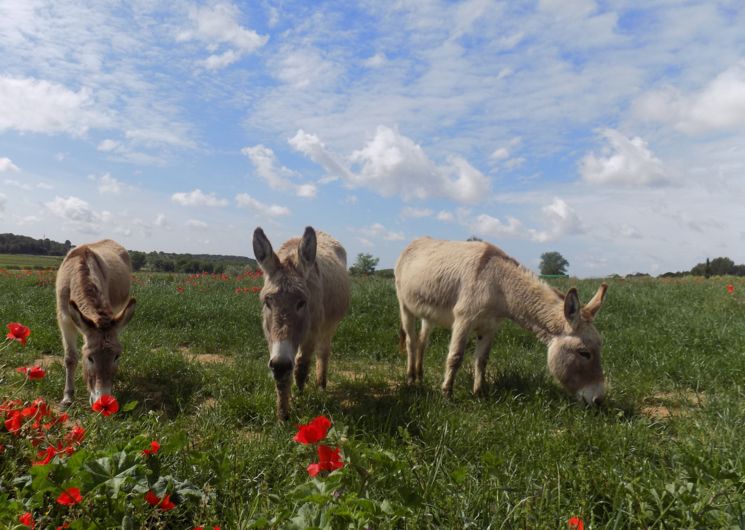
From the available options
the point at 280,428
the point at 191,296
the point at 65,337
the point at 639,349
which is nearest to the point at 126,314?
the point at 65,337

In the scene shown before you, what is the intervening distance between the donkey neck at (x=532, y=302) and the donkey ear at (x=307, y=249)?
2.54 meters

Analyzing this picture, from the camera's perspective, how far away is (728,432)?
10.5 feet

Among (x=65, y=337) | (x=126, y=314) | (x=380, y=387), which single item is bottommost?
(x=380, y=387)

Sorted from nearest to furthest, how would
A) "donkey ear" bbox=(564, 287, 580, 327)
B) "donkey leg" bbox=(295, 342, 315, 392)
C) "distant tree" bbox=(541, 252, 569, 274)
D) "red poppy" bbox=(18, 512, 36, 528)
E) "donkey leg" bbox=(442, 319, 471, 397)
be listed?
"red poppy" bbox=(18, 512, 36, 528) → "donkey leg" bbox=(295, 342, 315, 392) → "donkey ear" bbox=(564, 287, 580, 327) → "donkey leg" bbox=(442, 319, 471, 397) → "distant tree" bbox=(541, 252, 569, 274)

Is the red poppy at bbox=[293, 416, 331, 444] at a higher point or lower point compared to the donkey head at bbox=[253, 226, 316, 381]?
lower

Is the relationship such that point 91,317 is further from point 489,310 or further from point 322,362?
point 489,310

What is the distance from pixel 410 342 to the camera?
658 centimetres

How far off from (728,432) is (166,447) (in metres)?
3.71

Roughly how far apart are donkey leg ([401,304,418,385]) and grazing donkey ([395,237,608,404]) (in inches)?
0.6

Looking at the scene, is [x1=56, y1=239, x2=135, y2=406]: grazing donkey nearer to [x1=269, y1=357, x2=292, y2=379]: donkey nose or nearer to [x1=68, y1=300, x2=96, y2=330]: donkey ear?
[x1=68, y1=300, x2=96, y2=330]: donkey ear

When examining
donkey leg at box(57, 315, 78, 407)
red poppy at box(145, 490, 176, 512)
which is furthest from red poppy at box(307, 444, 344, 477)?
donkey leg at box(57, 315, 78, 407)

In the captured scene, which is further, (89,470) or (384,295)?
(384,295)

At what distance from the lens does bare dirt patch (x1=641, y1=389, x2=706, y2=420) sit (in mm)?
4523

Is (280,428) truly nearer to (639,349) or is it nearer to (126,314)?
(126,314)
